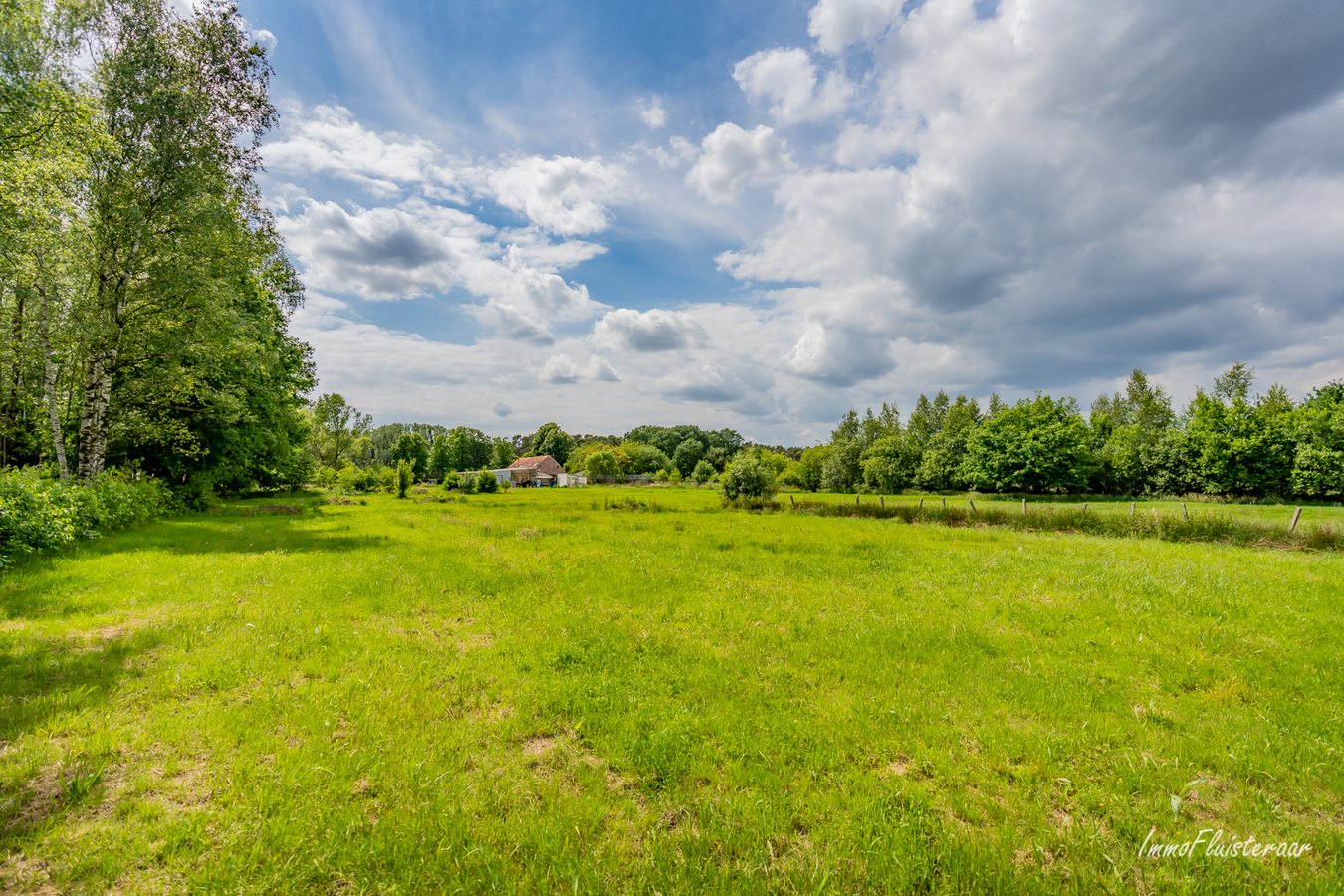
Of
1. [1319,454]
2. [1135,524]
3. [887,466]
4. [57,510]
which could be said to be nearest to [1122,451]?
[1319,454]

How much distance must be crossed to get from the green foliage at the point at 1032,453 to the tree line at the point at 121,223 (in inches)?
2752

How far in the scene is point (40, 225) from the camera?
16.0 meters

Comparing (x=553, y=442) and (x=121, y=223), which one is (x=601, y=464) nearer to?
(x=553, y=442)

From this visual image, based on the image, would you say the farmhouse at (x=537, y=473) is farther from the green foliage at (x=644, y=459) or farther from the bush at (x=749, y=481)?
the bush at (x=749, y=481)

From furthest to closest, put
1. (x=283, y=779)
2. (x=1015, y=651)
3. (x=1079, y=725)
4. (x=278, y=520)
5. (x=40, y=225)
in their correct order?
(x=278, y=520)
(x=40, y=225)
(x=1015, y=651)
(x=1079, y=725)
(x=283, y=779)

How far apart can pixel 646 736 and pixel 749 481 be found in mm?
41730

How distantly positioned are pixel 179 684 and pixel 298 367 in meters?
41.0

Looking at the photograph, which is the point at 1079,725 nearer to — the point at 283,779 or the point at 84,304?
the point at 283,779

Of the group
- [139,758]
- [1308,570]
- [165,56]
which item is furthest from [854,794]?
[165,56]

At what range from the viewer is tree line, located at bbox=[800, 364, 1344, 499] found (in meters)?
42.3

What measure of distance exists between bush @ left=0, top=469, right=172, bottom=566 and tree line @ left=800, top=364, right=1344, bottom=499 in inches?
2817

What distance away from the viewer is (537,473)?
367 ft

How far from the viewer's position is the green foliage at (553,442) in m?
148

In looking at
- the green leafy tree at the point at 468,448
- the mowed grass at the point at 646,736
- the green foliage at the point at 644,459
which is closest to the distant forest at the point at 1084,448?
the green leafy tree at the point at 468,448
